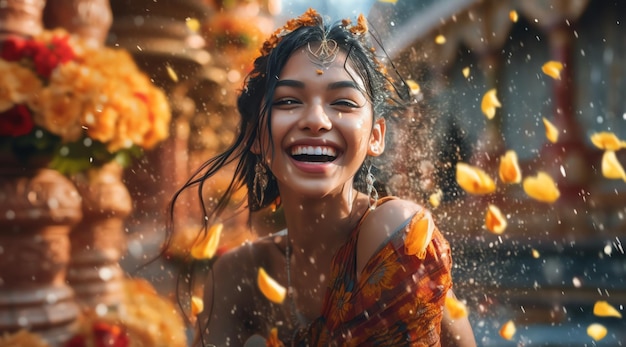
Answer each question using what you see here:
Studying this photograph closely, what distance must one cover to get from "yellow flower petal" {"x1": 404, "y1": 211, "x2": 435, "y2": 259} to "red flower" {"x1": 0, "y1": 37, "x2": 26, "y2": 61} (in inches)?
51.1

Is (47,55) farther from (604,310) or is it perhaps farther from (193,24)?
(604,310)

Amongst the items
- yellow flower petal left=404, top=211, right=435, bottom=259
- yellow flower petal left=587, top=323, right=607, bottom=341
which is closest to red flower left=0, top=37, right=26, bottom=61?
yellow flower petal left=404, top=211, right=435, bottom=259

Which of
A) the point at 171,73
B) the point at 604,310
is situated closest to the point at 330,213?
the point at 171,73

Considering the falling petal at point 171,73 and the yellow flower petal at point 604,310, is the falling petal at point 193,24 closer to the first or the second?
the falling petal at point 171,73

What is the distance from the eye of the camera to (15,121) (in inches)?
80.4

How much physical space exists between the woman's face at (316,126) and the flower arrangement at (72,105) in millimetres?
813

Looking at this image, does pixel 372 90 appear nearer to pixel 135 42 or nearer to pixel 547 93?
pixel 135 42

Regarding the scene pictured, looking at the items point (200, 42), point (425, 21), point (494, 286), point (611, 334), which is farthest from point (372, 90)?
point (425, 21)

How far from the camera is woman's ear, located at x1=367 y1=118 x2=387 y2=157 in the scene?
1.65 meters

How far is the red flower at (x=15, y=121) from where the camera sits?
2.03 m

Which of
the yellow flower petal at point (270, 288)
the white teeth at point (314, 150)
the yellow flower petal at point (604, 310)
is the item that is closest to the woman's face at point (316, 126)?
the white teeth at point (314, 150)

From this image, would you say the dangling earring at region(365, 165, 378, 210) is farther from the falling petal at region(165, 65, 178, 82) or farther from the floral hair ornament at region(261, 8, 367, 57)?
the falling petal at region(165, 65, 178, 82)

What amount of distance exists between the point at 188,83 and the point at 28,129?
122 centimetres

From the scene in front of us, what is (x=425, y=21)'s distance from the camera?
4762mm
